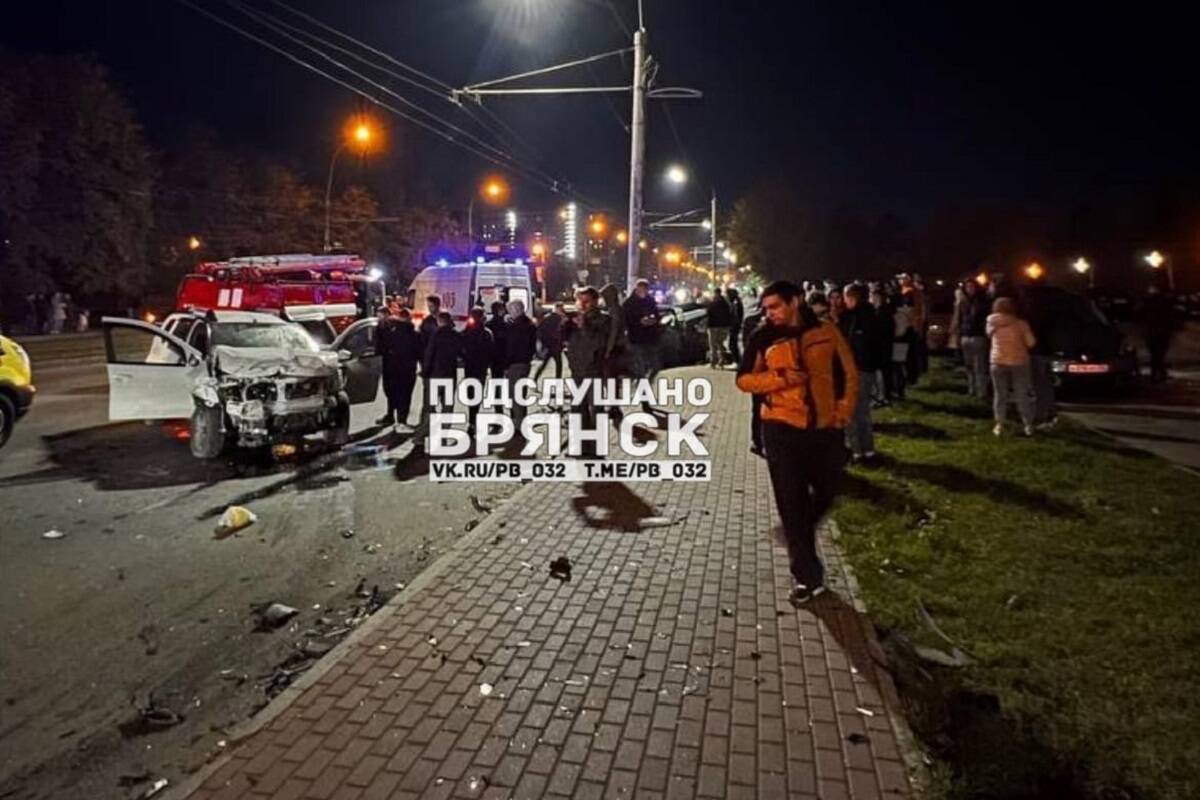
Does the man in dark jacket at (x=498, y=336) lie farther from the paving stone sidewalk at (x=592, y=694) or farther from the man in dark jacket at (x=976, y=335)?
the man in dark jacket at (x=976, y=335)

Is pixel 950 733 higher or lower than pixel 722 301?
lower

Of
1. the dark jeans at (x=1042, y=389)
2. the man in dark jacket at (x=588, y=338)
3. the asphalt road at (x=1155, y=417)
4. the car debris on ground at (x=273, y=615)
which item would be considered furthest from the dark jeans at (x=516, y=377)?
the asphalt road at (x=1155, y=417)

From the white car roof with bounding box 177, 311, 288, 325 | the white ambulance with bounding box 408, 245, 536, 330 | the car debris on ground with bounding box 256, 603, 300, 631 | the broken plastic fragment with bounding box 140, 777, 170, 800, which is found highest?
the white ambulance with bounding box 408, 245, 536, 330

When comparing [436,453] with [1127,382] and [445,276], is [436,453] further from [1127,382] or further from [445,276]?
[1127,382]

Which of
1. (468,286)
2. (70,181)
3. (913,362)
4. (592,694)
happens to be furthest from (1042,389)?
(70,181)

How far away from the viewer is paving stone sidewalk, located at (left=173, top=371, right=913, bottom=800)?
11.5 ft

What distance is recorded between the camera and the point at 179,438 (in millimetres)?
11758

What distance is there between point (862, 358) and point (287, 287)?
16446 millimetres

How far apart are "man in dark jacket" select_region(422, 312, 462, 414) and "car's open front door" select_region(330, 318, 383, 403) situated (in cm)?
206

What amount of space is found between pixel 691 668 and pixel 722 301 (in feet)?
45.9

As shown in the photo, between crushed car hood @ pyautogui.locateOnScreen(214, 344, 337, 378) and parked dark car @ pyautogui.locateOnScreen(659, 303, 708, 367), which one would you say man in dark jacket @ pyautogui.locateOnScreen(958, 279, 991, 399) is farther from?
crushed car hood @ pyautogui.locateOnScreen(214, 344, 337, 378)

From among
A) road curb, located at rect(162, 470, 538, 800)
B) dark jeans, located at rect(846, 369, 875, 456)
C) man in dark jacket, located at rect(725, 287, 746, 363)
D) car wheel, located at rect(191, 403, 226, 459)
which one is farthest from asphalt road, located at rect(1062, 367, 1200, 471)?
car wheel, located at rect(191, 403, 226, 459)

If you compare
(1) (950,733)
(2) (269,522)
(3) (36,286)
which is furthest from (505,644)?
(3) (36,286)

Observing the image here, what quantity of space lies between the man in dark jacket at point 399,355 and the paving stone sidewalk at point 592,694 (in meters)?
6.23
